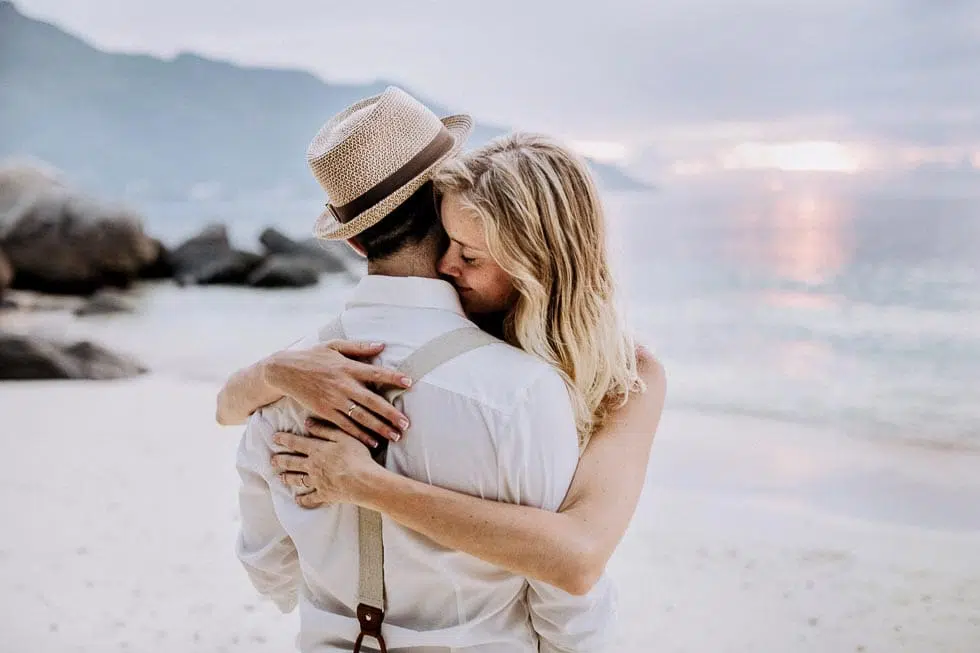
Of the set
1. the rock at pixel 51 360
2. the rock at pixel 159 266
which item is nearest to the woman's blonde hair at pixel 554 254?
the rock at pixel 51 360

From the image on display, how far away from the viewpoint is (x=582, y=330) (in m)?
1.34

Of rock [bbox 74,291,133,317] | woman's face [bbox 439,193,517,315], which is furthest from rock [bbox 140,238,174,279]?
woman's face [bbox 439,193,517,315]

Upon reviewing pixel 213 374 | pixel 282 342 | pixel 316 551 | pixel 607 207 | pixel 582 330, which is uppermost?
pixel 607 207

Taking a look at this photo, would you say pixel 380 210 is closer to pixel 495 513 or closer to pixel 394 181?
pixel 394 181

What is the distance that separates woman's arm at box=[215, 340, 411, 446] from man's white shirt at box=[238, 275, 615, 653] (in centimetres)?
3

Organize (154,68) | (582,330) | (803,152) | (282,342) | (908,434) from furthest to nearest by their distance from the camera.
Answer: (154,68) < (803,152) < (282,342) < (908,434) < (582,330)

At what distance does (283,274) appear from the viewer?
48.1 ft

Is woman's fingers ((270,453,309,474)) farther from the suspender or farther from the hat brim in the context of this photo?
the hat brim

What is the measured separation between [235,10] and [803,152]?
18.9 metres

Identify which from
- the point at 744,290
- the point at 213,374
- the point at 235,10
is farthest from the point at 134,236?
the point at 235,10

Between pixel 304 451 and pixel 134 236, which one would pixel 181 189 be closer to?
pixel 134 236

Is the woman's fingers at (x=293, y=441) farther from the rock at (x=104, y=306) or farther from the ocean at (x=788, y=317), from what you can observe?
the rock at (x=104, y=306)

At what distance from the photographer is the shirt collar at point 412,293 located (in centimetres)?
120

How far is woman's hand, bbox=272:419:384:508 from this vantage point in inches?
44.6
